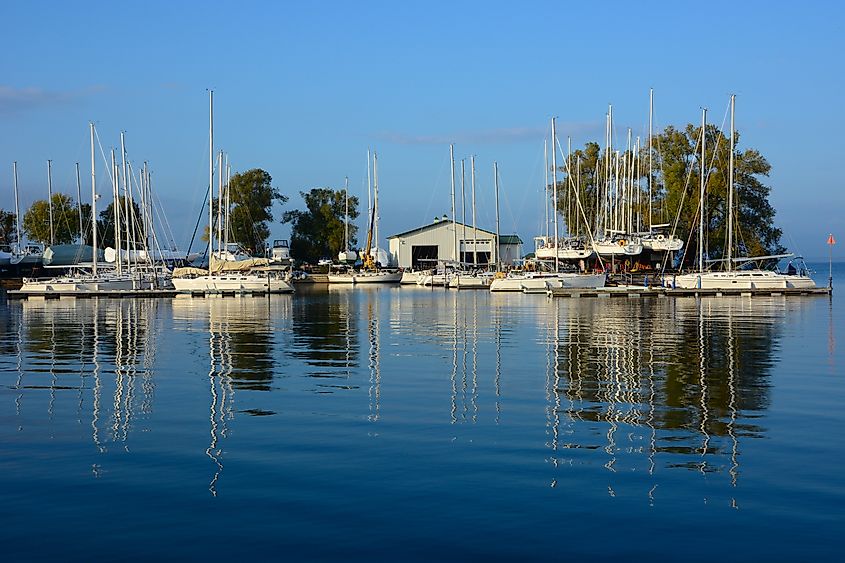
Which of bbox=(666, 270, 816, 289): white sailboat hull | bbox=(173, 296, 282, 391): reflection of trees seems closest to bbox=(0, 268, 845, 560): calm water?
bbox=(173, 296, 282, 391): reflection of trees

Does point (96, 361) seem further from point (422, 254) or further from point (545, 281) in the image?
point (422, 254)

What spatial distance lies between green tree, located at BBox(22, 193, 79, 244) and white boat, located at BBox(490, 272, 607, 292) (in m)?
69.4

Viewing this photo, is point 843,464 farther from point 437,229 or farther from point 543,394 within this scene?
point 437,229

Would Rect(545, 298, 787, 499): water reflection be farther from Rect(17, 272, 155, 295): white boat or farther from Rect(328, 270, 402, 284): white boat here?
Rect(328, 270, 402, 284): white boat

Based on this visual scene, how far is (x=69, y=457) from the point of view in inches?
576

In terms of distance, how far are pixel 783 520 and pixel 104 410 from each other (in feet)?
41.5

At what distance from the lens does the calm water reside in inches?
418

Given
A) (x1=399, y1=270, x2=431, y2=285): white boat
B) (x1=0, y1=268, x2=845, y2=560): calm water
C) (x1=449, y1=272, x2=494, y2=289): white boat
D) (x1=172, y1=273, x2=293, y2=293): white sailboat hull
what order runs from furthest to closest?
(x1=399, y1=270, x2=431, y2=285): white boat, (x1=449, y1=272, x2=494, y2=289): white boat, (x1=172, y1=273, x2=293, y2=293): white sailboat hull, (x1=0, y1=268, x2=845, y2=560): calm water

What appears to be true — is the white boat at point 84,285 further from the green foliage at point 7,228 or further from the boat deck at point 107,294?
the green foliage at point 7,228

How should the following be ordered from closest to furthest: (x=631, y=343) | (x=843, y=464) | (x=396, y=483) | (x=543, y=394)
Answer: (x=396, y=483)
(x=843, y=464)
(x=543, y=394)
(x=631, y=343)

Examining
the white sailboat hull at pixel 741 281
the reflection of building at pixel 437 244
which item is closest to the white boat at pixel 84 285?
the white sailboat hull at pixel 741 281

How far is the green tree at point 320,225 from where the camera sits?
14450cm

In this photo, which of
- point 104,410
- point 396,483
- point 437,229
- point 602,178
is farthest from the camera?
point 437,229

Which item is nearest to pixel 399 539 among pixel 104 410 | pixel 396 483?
pixel 396 483
